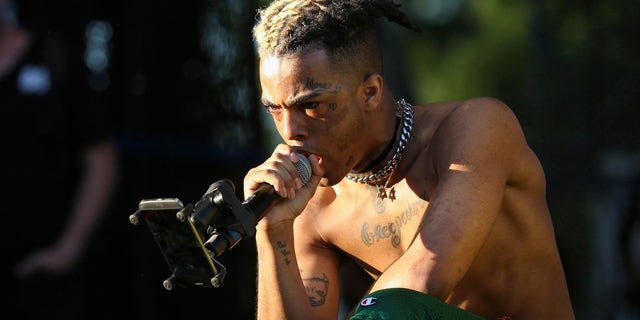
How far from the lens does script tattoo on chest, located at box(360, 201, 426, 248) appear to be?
3529 mm

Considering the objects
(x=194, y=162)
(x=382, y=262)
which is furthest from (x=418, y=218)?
(x=194, y=162)

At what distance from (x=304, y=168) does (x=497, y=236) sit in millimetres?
736

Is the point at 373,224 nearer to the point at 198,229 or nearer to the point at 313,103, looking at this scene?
the point at 313,103

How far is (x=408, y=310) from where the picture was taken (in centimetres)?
277

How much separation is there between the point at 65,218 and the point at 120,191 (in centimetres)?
95

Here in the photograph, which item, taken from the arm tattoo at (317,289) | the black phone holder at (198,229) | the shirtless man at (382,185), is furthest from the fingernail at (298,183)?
the arm tattoo at (317,289)

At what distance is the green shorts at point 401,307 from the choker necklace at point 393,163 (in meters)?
0.78

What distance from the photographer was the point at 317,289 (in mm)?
3674

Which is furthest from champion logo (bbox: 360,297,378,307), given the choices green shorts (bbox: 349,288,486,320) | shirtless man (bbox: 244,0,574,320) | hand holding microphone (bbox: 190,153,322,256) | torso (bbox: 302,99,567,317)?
torso (bbox: 302,99,567,317)

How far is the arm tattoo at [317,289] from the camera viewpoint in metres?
3.64

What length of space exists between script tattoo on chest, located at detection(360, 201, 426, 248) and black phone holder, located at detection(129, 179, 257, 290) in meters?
0.89

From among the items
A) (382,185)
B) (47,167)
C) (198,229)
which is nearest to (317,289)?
(382,185)

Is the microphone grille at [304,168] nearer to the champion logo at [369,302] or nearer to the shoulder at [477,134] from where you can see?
the shoulder at [477,134]

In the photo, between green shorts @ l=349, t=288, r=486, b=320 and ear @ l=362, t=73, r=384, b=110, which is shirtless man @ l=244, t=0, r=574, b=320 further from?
green shorts @ l=349, t=288, r=486, b=320
